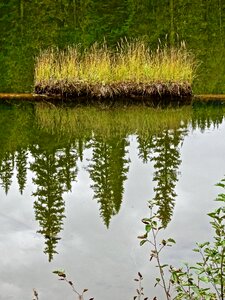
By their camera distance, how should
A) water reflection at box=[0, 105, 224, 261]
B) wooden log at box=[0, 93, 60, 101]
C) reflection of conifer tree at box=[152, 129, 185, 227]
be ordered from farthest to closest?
wooden log at box=[0, 93, 60, 101] → water reflection at box=[0, 105, 224, 261] → reflection of conifer tree at box=[152, 129, 185, 227]

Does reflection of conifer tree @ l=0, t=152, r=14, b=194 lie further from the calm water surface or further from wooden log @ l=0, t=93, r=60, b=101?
wooden log @ l=0, t=93, r=60, b=101

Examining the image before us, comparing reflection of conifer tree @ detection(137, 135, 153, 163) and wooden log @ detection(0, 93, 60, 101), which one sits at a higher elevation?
wooden log @ detection(0, 93, 60, 101)

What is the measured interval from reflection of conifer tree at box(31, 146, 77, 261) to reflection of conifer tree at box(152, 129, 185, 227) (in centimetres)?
161

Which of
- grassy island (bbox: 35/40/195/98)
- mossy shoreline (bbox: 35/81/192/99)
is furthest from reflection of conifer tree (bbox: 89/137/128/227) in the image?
grassy island (bbox: 35/40/195/98)

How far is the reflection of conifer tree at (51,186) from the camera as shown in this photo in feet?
33.9

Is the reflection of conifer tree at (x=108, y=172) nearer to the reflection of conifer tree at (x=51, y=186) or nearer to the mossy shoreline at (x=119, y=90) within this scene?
the reflection of conifer tree at (x=51, y=186)

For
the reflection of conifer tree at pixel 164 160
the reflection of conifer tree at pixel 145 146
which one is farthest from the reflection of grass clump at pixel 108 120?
the reflection of conifer tree at pixel 164 160

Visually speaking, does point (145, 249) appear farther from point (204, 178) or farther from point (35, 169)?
point (35, 169)

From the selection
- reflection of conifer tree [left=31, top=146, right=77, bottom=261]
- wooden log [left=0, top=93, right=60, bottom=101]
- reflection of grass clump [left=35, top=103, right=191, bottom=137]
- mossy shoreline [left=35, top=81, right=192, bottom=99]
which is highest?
mossy shoreline [left=35, top=81, right=192, bottom=99]

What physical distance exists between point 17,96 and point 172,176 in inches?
494

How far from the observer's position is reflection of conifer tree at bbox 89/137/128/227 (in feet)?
37.9

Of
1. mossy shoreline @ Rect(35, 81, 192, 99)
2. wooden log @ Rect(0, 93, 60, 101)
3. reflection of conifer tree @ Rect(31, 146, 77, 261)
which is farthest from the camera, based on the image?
wooden log @ Rect(0, 93, 60, 101)

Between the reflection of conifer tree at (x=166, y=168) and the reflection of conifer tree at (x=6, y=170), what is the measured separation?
112 inches

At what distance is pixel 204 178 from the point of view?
1326 cm
